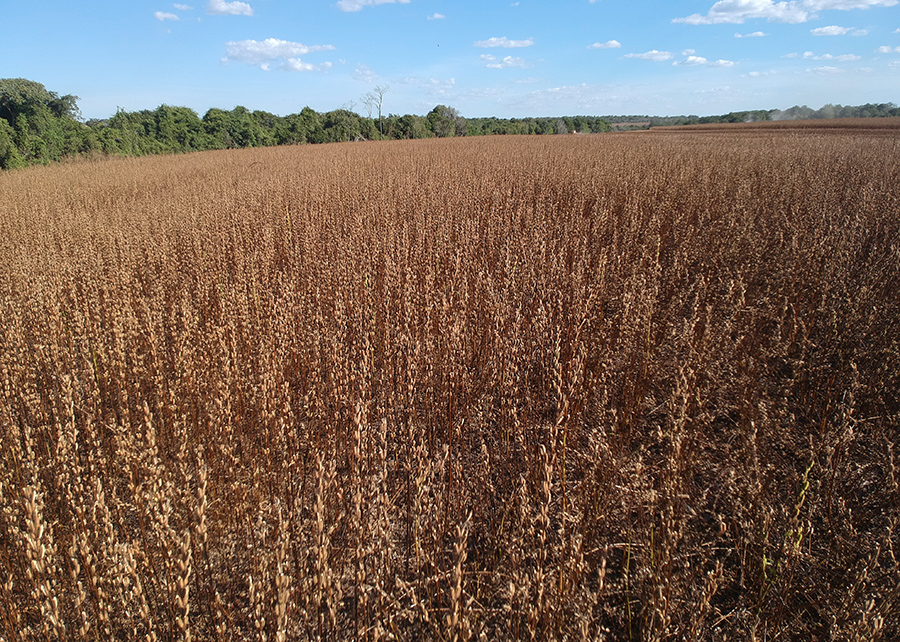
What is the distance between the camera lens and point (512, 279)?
11.6 feet

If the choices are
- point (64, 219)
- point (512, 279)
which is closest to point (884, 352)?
point (512, 279)

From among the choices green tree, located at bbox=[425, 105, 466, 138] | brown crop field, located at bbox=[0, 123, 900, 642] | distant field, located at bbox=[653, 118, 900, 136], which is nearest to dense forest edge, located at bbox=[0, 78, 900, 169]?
green tree, located at bbox=[425, 105, 466, 138]

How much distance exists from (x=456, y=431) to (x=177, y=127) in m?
39.4

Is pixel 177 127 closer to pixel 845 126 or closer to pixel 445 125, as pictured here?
pixel 445 125

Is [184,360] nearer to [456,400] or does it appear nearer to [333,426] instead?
[333,426]

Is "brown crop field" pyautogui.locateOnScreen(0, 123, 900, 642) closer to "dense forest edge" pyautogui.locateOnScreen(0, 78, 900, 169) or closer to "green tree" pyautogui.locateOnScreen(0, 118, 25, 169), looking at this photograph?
"green tree" pyautogui.locateOnScreen(0, 118, 25, 169)

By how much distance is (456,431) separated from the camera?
2033 mm

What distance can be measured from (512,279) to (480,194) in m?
3.53

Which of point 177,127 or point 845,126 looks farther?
point 177,127

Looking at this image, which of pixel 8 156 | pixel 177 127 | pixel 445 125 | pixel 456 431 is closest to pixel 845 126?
pixel 445 125

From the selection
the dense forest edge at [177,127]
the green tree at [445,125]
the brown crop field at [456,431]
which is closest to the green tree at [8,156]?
the dense forest edge at [177,127]

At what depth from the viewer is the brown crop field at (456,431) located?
1343 mm

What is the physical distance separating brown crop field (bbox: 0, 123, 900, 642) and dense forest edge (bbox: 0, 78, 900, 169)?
57.2 feet

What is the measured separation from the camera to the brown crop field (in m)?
1.34
